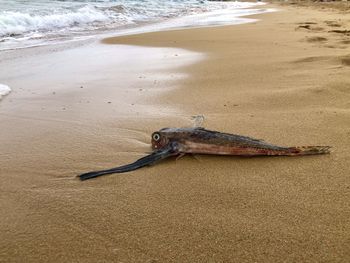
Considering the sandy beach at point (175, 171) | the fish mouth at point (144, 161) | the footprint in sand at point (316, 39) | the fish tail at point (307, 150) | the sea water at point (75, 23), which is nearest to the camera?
the sandy beach at point (175, 171)

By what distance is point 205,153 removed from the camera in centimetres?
261

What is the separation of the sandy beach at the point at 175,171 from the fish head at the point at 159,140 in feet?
0.48

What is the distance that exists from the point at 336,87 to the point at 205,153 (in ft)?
6.74

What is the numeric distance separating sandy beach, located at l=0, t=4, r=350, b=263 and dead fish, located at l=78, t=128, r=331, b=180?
6 centimetres

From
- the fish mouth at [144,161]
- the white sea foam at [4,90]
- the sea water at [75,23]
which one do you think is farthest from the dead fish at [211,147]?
the sea water at [75,23]

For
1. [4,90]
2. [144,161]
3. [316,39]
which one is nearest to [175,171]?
[144,161]

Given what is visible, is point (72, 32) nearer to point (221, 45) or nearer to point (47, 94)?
point (221, 45)

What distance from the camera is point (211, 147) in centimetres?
257

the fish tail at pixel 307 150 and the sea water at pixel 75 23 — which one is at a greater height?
the sea water at pixel 75 23

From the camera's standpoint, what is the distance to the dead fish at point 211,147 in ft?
8.37

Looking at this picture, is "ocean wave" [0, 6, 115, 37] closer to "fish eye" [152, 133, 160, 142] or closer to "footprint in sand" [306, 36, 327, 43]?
"footprint in sand" [306, 36, 327, 43]

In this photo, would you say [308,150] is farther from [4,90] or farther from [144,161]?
[4,90]

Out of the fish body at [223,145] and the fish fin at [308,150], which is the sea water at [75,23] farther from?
the fish fin at [308,150]

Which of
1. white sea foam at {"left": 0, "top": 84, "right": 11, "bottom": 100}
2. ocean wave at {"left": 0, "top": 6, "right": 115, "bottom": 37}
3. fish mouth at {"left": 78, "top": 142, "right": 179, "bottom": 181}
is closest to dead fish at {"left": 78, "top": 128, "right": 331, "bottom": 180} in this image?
fish mouth at {"left": 78, "top": 142, "right": 179, "bottom": 181}
